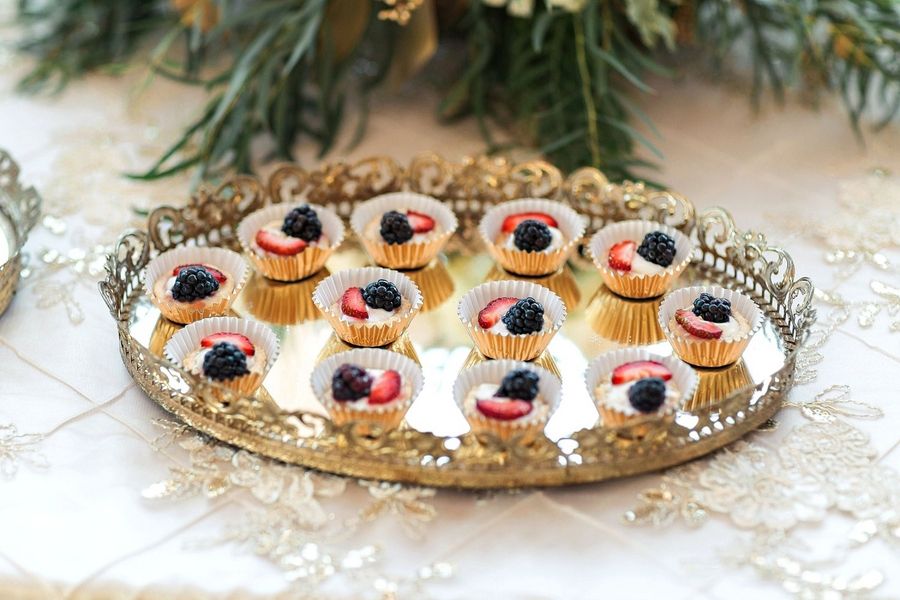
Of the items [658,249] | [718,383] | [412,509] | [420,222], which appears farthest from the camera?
[420,222]

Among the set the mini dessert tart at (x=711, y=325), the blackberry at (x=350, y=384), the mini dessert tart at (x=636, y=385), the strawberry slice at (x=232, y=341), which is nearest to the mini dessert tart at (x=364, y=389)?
the blackberry at (x=350, y=384)

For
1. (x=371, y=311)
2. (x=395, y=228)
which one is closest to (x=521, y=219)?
(x=395, y=228)

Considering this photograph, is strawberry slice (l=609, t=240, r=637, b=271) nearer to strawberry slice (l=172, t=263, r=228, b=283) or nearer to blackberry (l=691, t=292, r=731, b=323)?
blackberry (l=691, t=292, r=731, b=323)

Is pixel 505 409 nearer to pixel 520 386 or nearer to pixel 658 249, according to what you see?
pixel 520 386

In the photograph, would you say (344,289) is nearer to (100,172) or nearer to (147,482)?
(147,482)

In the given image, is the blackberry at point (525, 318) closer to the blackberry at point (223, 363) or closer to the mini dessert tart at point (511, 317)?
the mini dessert tart at point (511, 317)

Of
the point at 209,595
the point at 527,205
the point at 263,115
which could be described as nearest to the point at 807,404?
the point at 527,205

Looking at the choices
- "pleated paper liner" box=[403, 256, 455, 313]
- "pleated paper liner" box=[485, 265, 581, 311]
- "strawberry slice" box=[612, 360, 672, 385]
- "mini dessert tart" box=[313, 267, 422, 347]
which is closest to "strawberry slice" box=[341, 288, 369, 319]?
"mini dessert tart" box=[313, 267, 422, 347]
